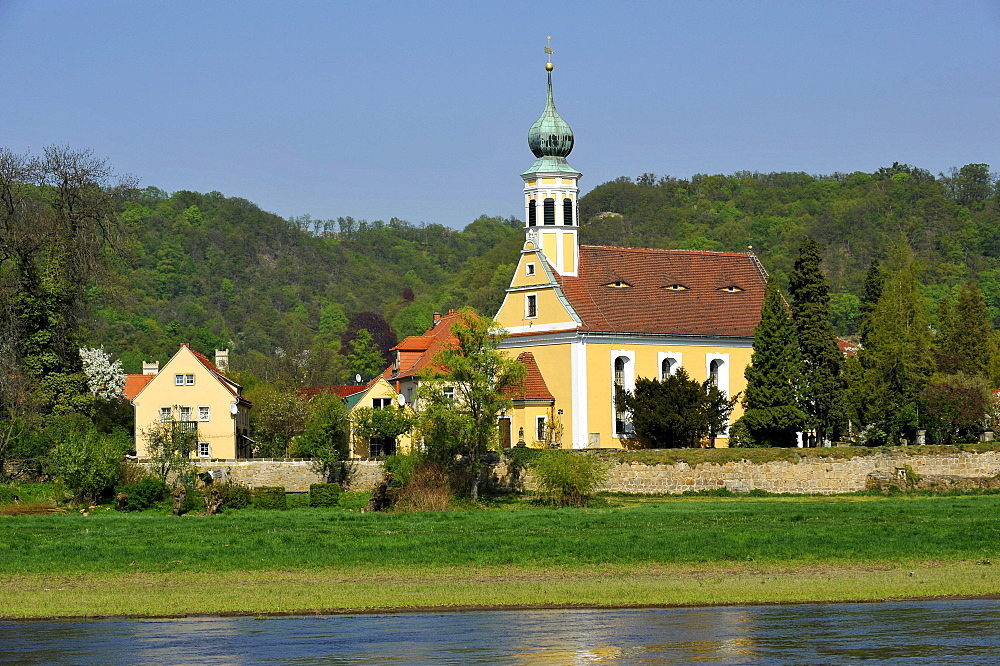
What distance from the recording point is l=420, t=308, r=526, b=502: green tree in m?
57.2

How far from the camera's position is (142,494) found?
54.1 metres

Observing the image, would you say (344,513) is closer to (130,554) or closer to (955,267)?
(130,554)

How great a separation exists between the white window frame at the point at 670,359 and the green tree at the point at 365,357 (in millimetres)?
92228

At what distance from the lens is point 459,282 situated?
199875 millimetres

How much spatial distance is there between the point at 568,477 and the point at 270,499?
36.1ft

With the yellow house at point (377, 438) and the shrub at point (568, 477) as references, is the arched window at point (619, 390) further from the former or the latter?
the shrub at point (568, 477)

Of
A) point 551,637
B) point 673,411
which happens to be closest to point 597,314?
point 673,411

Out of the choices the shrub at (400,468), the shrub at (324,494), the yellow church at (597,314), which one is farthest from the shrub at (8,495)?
the yellow church at (597,314)

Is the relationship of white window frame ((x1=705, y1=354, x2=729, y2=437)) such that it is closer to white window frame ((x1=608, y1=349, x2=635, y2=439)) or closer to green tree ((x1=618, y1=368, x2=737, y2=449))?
white window frame ((x1=608, y1=349, x2=635, y2=439))

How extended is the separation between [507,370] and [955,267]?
111686 millimetres

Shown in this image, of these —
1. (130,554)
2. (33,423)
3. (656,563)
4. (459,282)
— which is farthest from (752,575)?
(459,282)

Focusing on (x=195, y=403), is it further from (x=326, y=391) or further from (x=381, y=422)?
(x=326, y=391)

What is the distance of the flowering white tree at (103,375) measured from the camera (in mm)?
80494

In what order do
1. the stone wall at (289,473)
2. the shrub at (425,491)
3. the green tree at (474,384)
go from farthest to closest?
the stone wall at (289,473) → the green tree at (474,384) → the shrub at (425,491)
